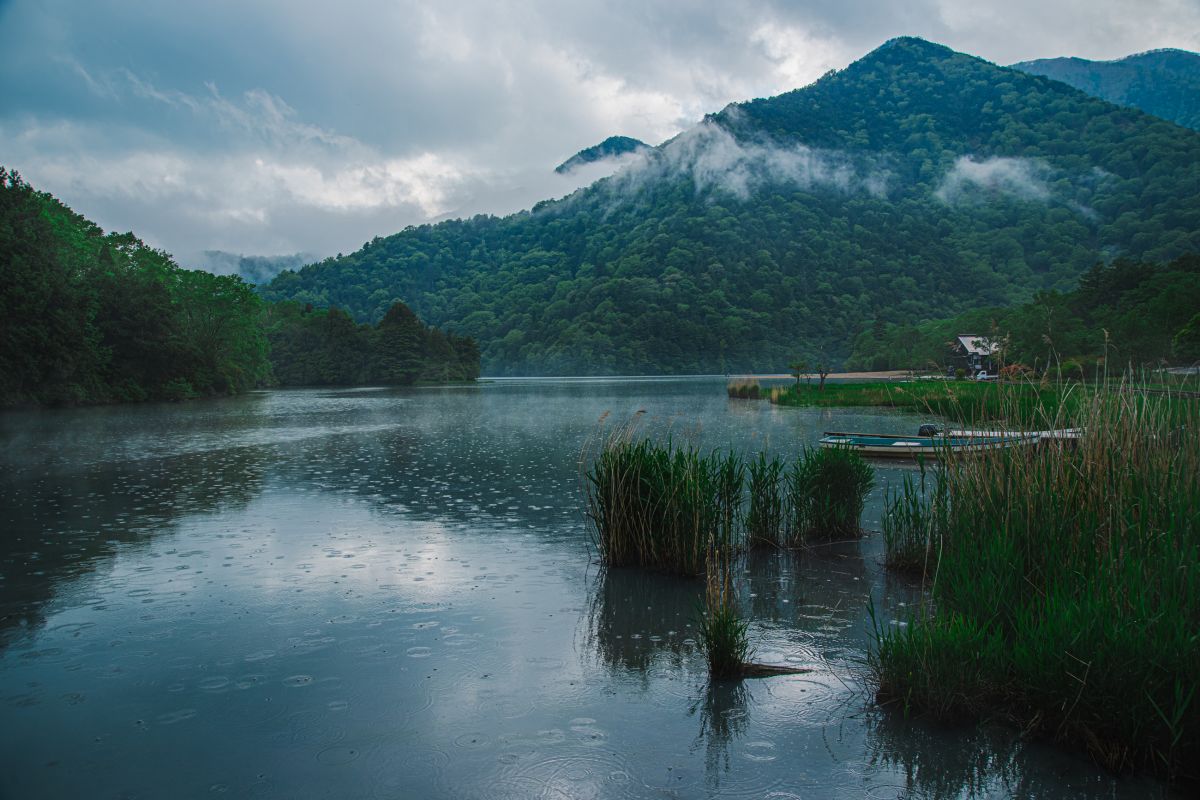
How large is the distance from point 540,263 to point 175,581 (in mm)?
161868

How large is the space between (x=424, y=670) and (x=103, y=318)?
187ft

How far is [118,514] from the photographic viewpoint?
13930 mm

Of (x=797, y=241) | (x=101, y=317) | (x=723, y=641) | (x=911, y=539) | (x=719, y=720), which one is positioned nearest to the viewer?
(x=719, y=720)

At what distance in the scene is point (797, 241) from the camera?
14975cm

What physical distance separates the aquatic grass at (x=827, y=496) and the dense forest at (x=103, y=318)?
45725 mm

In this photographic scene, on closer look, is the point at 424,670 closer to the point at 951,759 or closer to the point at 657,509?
the point at 657,509

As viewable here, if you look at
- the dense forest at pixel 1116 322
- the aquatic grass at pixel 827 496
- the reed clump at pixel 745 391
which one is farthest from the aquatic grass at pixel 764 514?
the reed clump at pixel 745 391

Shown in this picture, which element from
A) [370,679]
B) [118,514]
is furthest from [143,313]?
[370,679]

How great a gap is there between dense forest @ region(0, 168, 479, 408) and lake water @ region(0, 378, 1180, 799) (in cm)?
3480

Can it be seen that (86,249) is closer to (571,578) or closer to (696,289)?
(571,578)

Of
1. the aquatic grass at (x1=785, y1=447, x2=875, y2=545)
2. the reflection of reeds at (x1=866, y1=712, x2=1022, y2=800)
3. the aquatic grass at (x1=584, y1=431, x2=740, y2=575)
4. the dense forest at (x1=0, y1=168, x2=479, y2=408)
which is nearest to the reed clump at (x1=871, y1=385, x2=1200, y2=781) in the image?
the reflection of reeds at (x1=866, y1=712, x2=1022, y2=800)

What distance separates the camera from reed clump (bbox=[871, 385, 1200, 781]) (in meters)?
4.57

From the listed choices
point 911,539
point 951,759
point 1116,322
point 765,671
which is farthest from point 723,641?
point 1116,322

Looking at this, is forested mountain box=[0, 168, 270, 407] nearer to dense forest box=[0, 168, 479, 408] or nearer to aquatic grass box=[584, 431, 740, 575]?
dense forest box=[0, 168, 479, 408]
